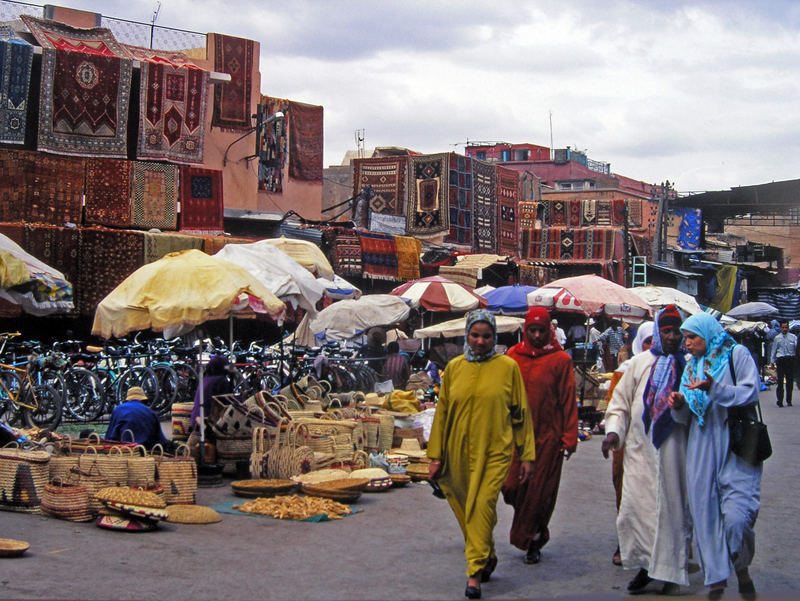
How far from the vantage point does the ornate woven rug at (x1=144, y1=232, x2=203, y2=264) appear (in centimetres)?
1898

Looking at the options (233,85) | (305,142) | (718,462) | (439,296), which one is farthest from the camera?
(305,142)

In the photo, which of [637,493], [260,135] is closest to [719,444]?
[637,493]

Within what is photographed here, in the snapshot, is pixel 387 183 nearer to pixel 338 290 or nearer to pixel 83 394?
pixel 338 290

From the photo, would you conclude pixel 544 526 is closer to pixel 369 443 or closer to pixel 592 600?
pixel 592 600

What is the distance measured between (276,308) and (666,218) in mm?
35783

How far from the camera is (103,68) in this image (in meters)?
20.2

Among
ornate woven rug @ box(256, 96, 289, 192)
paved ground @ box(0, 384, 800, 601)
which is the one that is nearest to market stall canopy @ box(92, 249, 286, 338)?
paved ground @ box(0, 384, 800, 601)

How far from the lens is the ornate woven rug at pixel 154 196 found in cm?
2006

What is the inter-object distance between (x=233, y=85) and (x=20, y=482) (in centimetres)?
1927

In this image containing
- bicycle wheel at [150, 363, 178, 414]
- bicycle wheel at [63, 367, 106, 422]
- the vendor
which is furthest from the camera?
bicycle wheel at [150, 363, 178, 414]

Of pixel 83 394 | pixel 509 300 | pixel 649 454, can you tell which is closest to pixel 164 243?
pixel 83 394

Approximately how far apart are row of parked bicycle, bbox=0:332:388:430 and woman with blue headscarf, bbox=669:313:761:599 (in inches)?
270

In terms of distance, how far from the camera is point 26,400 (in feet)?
42.9

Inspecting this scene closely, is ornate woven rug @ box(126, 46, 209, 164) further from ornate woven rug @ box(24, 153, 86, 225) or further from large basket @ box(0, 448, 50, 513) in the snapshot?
large basket @ box(0, 448, 50, 513)
